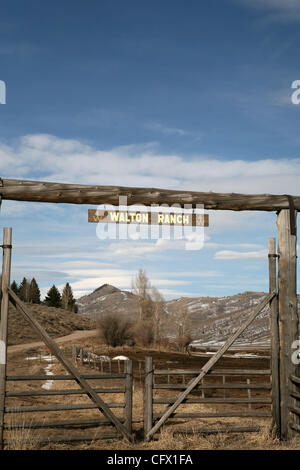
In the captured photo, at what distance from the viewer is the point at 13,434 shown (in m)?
7.67

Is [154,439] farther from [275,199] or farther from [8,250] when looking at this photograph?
[275,199]

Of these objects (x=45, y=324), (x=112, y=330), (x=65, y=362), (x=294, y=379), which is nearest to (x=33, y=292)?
(x=45, y=324)

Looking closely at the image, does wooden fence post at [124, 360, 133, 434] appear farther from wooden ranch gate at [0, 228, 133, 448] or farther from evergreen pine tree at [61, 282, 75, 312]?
evergreen pine tree at [61, 282, 75, 312]

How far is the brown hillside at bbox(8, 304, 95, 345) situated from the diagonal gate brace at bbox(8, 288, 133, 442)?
4210 centimetres

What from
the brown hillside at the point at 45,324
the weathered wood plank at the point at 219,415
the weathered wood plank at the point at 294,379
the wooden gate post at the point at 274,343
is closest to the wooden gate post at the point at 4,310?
the weathered wood plank at the point at 219,415

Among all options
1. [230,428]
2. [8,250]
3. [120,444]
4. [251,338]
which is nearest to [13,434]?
[120,444]

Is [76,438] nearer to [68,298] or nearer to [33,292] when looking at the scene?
[33,292]

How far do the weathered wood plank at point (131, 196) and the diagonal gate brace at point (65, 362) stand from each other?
1.73 metres

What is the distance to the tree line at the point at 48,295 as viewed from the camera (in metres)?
91.0

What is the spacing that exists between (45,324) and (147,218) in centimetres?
5702

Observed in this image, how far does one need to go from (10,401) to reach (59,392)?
259 inches

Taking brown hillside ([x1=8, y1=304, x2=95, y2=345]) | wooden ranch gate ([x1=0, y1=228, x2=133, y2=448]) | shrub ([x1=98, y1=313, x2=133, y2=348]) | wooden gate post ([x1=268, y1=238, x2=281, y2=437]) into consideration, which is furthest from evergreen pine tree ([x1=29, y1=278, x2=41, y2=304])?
wooden gate post ([x1=268, y1=238, x2=281, y2=437])

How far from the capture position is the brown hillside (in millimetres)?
52025

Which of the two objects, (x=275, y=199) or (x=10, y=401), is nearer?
(x=275, y=199)
